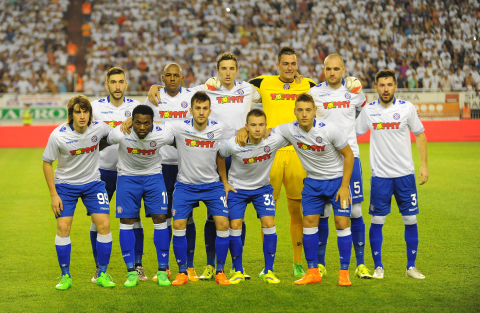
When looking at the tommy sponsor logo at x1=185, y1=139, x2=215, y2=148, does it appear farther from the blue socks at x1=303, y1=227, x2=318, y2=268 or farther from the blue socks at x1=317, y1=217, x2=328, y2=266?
the blue socks at x1=317, y1=217, x2=328, y2=266

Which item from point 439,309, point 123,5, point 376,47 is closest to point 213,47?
point 123,5

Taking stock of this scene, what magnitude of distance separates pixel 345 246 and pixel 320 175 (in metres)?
0.77

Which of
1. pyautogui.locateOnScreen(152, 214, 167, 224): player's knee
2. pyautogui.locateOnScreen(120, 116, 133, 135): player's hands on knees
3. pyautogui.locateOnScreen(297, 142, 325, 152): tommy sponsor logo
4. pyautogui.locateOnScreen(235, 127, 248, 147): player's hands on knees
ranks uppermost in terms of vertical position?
pyautogui.locateOnScreen(120, 116, 133, 135): player's hands on knees

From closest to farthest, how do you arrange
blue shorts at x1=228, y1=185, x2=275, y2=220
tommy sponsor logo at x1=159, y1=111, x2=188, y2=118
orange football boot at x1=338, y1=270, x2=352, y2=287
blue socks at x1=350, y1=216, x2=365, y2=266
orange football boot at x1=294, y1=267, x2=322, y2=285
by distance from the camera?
orange football boot at x1=338, y1=270, x2=352, y2=287 < orange football boot at x1=294, y1=267, x2=322, y2=285 < blue shorts at x1=228, y1=185, x2=275, y2=220 < blue socks at x1=350, y1=216, x2=365, y2=266 < tommy sponsor logo at x1=159, y1=111, x2=188, y2=118

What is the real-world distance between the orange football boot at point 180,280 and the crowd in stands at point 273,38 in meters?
17.5

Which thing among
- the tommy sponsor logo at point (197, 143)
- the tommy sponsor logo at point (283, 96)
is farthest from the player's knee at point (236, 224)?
the tommy sponsor logo at point (283, 96)

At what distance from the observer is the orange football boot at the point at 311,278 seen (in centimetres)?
540

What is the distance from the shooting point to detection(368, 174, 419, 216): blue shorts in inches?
222

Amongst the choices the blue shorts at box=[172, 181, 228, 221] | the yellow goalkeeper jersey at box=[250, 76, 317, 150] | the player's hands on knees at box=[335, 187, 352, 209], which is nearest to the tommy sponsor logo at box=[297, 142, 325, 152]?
the player's hands on knees at box=[335, 187, 352, 209]

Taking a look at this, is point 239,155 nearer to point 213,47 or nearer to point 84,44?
point 213,47

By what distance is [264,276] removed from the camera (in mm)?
5582

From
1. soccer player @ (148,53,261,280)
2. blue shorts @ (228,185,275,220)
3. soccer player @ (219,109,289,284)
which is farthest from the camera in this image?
soccer player @ (148,53,261,280)

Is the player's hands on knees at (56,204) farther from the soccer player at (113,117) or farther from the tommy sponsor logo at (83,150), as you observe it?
the soccer player at (113,117)

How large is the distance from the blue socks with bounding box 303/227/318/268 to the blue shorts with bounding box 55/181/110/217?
6.89ft
